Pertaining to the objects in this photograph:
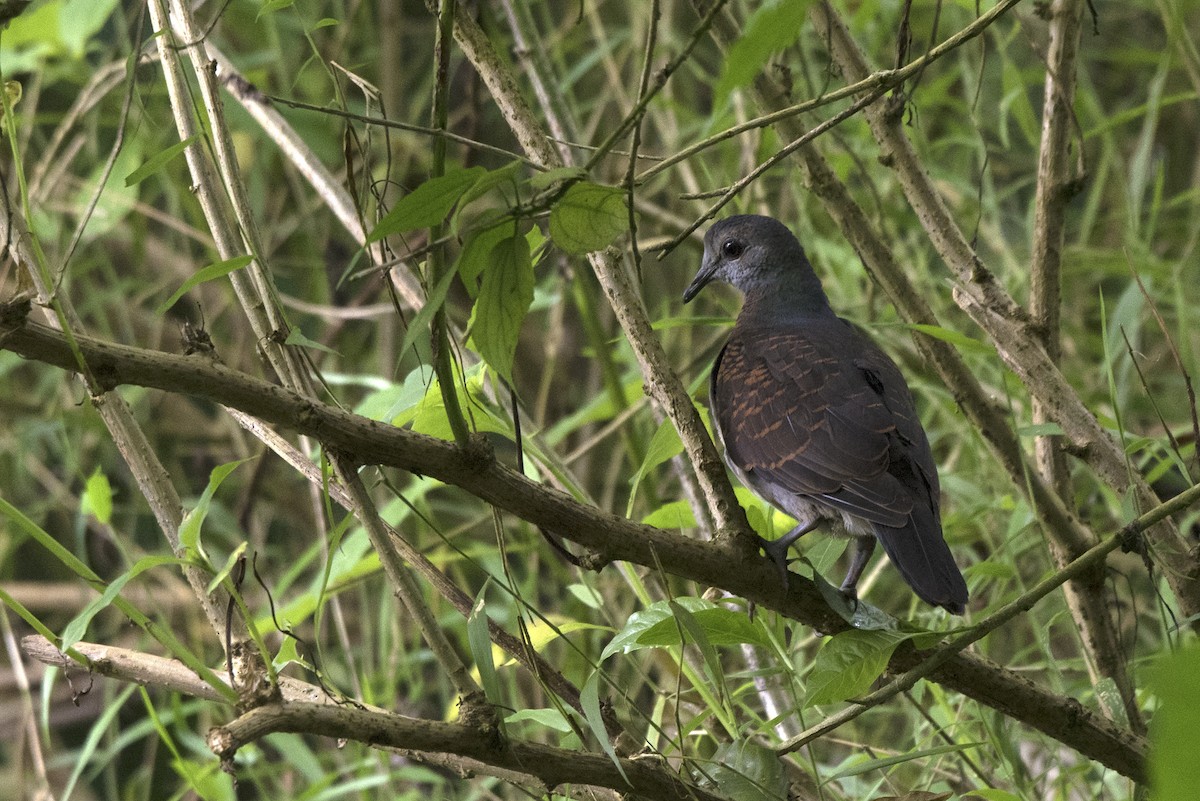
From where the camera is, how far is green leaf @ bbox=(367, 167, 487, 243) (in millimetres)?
841

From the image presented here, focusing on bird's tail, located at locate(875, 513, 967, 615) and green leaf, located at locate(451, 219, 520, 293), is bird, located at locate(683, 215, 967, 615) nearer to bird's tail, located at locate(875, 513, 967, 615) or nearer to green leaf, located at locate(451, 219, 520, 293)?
bird's tail, located at locate(875, 513, 967, 615)

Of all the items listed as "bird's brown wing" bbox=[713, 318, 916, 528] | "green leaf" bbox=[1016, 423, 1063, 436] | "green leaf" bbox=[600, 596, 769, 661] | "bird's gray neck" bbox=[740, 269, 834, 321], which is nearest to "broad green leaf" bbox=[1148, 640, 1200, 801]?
"green leaf" bbox=[600, 596, 769, 661]

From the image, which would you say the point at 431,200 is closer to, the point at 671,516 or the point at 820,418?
the point at 671,516

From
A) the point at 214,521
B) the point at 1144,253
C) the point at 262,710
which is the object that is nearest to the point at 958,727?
the point at 262,710

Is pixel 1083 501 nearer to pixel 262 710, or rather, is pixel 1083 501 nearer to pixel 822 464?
pixel 822 464

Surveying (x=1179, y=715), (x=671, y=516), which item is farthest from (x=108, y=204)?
(x=1179, y=715)

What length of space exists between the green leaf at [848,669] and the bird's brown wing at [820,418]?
51 centimetres

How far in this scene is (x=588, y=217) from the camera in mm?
969

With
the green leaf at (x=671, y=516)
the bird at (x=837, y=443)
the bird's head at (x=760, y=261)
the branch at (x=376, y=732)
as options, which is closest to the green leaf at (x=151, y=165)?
the branch at (x=376, y=732)

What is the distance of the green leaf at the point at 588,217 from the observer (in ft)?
3.09

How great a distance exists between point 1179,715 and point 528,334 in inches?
130

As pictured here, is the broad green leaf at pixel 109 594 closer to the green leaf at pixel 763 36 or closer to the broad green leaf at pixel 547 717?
the broad green leaf at pixel 547 717

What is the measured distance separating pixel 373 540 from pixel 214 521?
206cm

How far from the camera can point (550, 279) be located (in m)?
3.14
